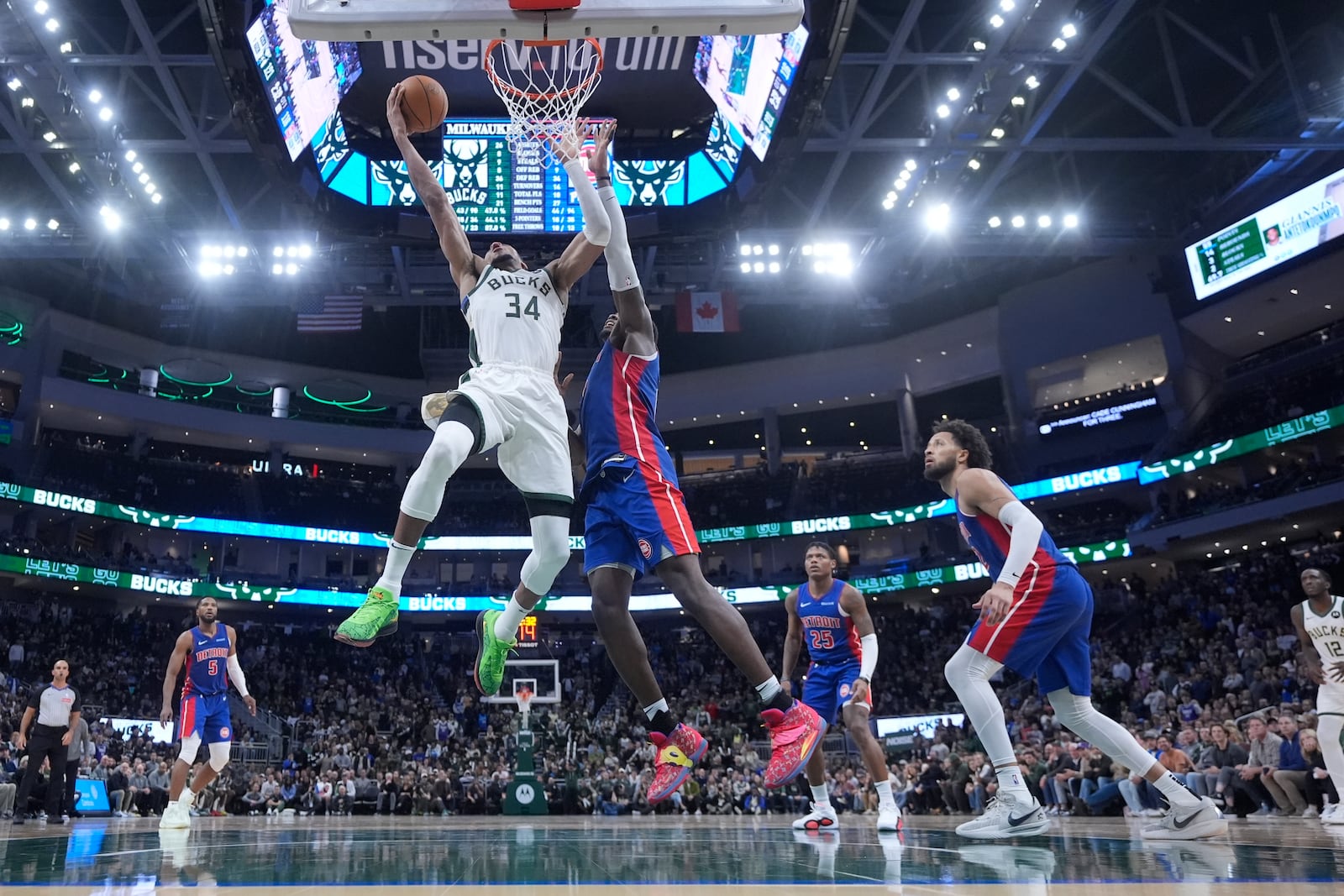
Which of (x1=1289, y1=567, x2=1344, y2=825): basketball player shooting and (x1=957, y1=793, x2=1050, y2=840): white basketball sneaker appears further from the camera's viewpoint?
(x1=1289, y1=567, x2=1344, y2=825): basketball player shooting

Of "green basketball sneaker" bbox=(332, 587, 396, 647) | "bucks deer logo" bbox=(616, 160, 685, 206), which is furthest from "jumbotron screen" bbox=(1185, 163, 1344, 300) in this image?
"green basketball sneaker" bbox=(332, 587, 396, 647)

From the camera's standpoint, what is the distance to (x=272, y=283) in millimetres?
20562

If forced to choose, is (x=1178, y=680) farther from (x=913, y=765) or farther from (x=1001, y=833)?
(x=1001, y=833)

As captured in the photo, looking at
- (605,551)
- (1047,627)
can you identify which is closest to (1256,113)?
(1047,627)

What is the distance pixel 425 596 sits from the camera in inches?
1278

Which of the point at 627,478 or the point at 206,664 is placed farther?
the point at 206,664

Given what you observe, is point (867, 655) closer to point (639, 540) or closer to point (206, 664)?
point (639, 540)

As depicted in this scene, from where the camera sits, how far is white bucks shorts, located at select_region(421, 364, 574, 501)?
14.0ft

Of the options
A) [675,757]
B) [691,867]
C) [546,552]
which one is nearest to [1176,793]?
[675,757]

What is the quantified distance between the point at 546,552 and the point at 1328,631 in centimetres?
612

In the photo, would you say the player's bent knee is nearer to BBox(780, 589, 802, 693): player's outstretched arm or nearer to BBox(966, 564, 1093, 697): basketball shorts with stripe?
BBox(780, 589, 802, 693): player's outstretched arm

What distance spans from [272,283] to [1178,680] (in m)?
19.5

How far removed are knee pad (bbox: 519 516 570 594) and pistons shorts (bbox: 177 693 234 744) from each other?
14.1 ft

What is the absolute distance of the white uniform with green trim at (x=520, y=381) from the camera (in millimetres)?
4297
